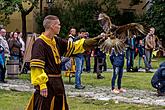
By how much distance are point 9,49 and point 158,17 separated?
19.5 meters

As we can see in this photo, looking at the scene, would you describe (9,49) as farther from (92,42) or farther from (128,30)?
(128,30)

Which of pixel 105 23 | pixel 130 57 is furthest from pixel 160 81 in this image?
pixel 130 57

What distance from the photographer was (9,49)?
58.3ft

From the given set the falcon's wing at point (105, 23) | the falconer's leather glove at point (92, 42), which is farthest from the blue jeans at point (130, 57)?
the falconer's leather glove at point (92, 42)

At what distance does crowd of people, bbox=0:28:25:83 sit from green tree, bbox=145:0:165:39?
1696cm

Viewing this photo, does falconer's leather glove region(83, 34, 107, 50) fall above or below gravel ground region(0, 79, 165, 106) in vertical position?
above

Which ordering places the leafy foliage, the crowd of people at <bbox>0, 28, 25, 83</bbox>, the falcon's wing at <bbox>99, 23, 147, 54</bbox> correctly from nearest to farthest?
the falcon's wing at <bbox>99, 23, 147, 54</bbox>
the crowd of people at <bbox>0, 28, 25, 83</bbox>
the leafy foliage

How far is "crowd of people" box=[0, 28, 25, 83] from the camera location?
15.9m

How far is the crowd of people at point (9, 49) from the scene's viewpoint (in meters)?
15.9

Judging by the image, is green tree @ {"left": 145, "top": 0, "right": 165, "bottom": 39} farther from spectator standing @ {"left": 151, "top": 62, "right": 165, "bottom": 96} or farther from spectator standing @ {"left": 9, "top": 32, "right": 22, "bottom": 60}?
spectator standing @ {"left": 151, "top": 62, "right": 165, "bottom": 96}

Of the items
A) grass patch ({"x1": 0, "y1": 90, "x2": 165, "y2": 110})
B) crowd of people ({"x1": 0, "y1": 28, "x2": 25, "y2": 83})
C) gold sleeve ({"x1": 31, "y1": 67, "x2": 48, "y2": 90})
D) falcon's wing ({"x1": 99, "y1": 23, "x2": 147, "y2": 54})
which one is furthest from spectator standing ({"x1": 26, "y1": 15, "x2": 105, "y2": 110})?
crowd of people ({"x1": 0, "y1": 28, "x2": 25, "y2": 83})

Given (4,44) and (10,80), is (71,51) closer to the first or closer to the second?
(4,44)

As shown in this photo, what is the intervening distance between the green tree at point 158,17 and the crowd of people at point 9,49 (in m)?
17.0

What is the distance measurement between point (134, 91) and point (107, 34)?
6.93 meters
